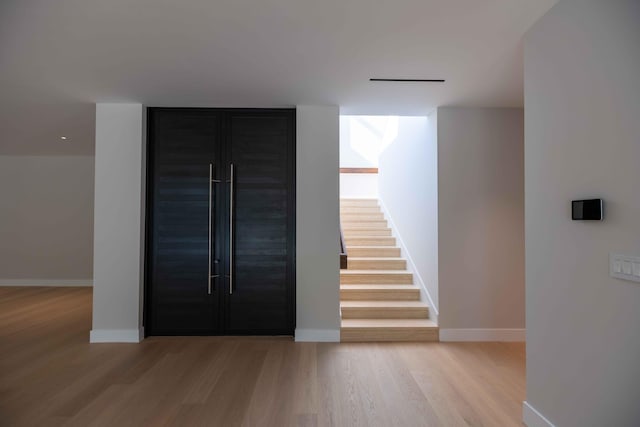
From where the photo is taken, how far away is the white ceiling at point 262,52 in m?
2.38

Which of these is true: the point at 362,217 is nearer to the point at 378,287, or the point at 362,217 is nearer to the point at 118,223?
the point at 378,287

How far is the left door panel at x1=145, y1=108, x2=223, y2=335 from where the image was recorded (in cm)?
425

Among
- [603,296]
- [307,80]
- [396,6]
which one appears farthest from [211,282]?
[603,296]

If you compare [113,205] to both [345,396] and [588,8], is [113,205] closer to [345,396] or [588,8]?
[345,396]

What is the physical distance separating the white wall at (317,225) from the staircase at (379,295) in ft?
1.06

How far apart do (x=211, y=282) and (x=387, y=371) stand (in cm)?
208

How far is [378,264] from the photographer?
17.6 ft

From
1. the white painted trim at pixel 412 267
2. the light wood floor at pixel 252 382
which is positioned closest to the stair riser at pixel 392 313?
the white painted trim at pixel 412 267

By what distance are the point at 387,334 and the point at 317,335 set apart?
0.75 meters

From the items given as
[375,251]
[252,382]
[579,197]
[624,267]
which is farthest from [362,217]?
[624,267]

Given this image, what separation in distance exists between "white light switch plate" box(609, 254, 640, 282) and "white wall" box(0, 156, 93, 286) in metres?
8.04

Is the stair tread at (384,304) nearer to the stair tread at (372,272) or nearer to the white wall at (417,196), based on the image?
the white wall at (417,196)

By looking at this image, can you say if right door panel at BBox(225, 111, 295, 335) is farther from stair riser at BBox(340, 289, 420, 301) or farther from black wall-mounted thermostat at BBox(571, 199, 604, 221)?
black wall-mounted thermostat at BBox(571, 199, 604, 221)

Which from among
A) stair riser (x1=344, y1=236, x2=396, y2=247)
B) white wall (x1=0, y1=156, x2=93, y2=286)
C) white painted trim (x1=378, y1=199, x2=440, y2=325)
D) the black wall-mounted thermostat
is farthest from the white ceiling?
white wall (x1=0, y1=156, x2=93, y2=286)
